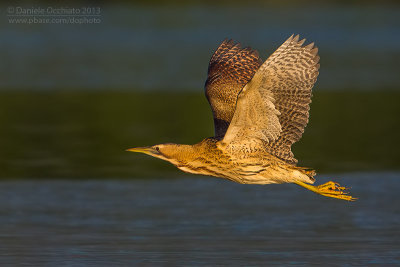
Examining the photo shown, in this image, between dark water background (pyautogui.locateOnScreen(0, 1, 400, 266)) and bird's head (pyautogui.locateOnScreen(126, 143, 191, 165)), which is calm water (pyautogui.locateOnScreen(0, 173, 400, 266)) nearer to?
dark water background (pyautogui.locateOnScreen(0, 1, 400, 266))

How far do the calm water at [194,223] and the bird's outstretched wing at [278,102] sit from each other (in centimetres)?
84

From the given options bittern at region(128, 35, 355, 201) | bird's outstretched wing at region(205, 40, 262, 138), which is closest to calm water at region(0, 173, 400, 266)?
bittern at region(128, 35, 355, 201)

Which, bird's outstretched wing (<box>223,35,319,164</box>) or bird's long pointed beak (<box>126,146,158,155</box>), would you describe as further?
bird's long pointed beak (<box>126,146,158,155</box>)

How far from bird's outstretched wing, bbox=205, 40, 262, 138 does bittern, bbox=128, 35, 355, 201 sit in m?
0.63

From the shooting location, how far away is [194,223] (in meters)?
10.2

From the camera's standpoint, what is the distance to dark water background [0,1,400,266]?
30.2ft

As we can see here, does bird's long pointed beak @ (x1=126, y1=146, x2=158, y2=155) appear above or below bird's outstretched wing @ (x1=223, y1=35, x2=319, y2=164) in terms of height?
below

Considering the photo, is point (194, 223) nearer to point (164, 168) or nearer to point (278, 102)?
point (278, 102)

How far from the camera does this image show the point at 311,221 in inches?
404

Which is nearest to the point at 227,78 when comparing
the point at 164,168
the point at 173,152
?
the point at 173,152

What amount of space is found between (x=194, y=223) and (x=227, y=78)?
4.27 feet

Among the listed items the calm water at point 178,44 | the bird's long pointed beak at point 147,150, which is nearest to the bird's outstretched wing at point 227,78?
the bird's long pointed beak at point 147,150

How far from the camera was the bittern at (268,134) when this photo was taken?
28.0 ft

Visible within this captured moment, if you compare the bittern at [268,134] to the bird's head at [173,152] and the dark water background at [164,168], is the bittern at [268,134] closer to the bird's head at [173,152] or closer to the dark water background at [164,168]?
the bird's head at [173,152]
